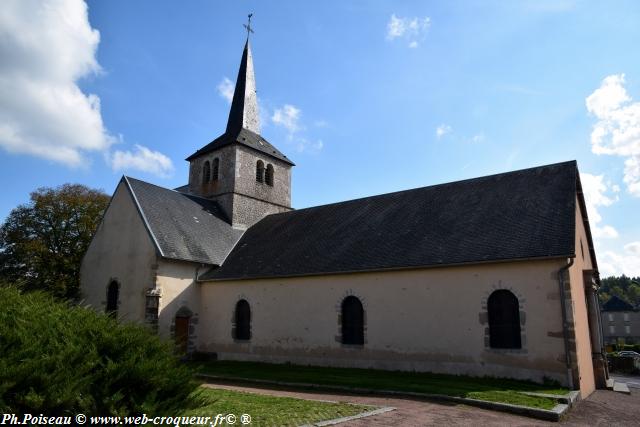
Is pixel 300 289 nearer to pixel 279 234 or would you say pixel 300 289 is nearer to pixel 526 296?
pixel 279 234

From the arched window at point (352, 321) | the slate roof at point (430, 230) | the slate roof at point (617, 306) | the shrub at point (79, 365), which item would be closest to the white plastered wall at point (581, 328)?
the slate roof at point (430, 230)

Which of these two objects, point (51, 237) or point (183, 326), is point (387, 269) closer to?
point (183, 326)

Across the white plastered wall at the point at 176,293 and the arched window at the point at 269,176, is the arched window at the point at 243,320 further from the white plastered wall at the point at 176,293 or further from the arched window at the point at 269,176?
the arched window at the point at 269,176

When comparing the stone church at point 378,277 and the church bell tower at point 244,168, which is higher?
the church bell tower at point 244,168

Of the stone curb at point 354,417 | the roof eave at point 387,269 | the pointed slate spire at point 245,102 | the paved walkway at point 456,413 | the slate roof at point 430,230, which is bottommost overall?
the paved walkway at point 456,413

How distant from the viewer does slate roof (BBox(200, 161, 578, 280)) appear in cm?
1345

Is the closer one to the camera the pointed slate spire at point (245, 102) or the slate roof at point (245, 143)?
the slate roof at point (245, 143)

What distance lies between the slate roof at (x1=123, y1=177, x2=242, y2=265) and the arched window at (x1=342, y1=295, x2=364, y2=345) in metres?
6.86

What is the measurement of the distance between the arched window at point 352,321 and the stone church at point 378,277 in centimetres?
4

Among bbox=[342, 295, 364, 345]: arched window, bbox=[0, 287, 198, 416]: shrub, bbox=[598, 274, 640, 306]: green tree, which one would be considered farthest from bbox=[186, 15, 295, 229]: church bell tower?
bbox=[598, 274, 640, 306]: green tree

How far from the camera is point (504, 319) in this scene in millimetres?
12805

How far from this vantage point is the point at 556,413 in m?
8.62

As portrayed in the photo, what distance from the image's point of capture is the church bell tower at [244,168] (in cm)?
2430

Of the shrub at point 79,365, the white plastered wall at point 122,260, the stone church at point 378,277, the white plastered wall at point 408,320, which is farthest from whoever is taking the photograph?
the white plastered wall at point 122,260
